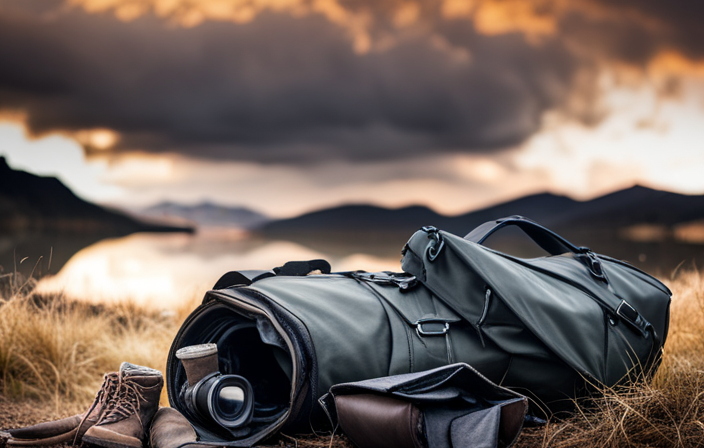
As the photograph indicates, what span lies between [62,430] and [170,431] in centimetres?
45

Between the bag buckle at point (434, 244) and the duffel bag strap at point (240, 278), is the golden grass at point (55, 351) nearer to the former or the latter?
the duffel bag strap at point (240, 278)

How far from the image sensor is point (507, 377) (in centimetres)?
242

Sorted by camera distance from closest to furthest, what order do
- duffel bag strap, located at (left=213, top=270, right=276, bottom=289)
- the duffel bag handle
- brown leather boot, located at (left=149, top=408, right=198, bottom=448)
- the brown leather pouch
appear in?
1. the brown leather pouch
2. brown leather boot, located at (left=149, top=408, right=198, bottom=448)
3. duffel bag strap, located at (left=213, top=270, right=276, bottom=289)
4. the duffel bag handle

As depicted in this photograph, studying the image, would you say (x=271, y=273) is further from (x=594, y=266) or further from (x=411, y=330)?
(x=594, y=266)

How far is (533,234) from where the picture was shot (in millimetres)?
3027

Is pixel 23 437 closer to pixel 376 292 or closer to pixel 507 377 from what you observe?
pixel 376 292

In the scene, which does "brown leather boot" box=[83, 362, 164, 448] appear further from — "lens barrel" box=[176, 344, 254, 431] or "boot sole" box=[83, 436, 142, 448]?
"lens barrel" box=[176, 344, 254, 431]

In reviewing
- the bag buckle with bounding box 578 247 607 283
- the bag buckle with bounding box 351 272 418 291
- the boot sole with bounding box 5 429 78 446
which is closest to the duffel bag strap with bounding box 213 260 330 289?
the bag buckle with bounding box 351 272 418 291

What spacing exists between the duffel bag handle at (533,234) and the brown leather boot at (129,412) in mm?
1606

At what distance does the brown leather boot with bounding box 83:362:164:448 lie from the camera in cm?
206

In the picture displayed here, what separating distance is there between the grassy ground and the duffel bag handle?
0.77 metres

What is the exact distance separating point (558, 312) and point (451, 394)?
81 cm

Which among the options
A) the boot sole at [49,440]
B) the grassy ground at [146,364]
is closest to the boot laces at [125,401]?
the boot sole at [49,440]

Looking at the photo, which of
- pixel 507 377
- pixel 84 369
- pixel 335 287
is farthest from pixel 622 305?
pixel 84 369
